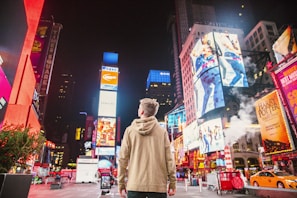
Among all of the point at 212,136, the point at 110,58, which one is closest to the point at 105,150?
the point at 212,136

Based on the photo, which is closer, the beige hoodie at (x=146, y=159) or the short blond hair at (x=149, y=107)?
the beige hoodie at (x=146, y=159)

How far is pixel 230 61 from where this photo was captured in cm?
3556

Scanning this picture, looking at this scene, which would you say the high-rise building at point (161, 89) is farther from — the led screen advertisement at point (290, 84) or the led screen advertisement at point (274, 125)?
the led screen advertisement at point (290, 84)

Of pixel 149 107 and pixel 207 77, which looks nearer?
pixel 149 107

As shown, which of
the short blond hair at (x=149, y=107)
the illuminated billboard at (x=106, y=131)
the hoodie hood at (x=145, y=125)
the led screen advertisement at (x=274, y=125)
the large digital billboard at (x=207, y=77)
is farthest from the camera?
the illuminated billboard at (x=106, y=131)

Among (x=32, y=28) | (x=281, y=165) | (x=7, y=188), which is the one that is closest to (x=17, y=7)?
(x=32, y=28)

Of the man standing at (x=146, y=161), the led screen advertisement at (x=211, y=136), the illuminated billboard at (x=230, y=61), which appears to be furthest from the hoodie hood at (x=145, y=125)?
the illuminated billboard at (x=230, y=61)

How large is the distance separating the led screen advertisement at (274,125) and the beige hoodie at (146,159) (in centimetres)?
2120

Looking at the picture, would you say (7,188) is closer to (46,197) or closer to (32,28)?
(46,197)

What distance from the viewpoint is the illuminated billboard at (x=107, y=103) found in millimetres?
48344

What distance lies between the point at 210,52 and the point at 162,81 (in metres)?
113

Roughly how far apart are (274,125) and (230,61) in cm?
1871

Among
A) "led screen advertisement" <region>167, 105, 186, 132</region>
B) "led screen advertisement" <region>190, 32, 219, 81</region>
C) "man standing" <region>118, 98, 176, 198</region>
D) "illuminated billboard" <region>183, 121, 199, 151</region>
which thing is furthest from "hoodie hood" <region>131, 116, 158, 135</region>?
"led screen advertisement" <region>167, 105, 186, 132</region>

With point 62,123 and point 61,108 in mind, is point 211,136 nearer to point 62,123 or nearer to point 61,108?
point 62,123
